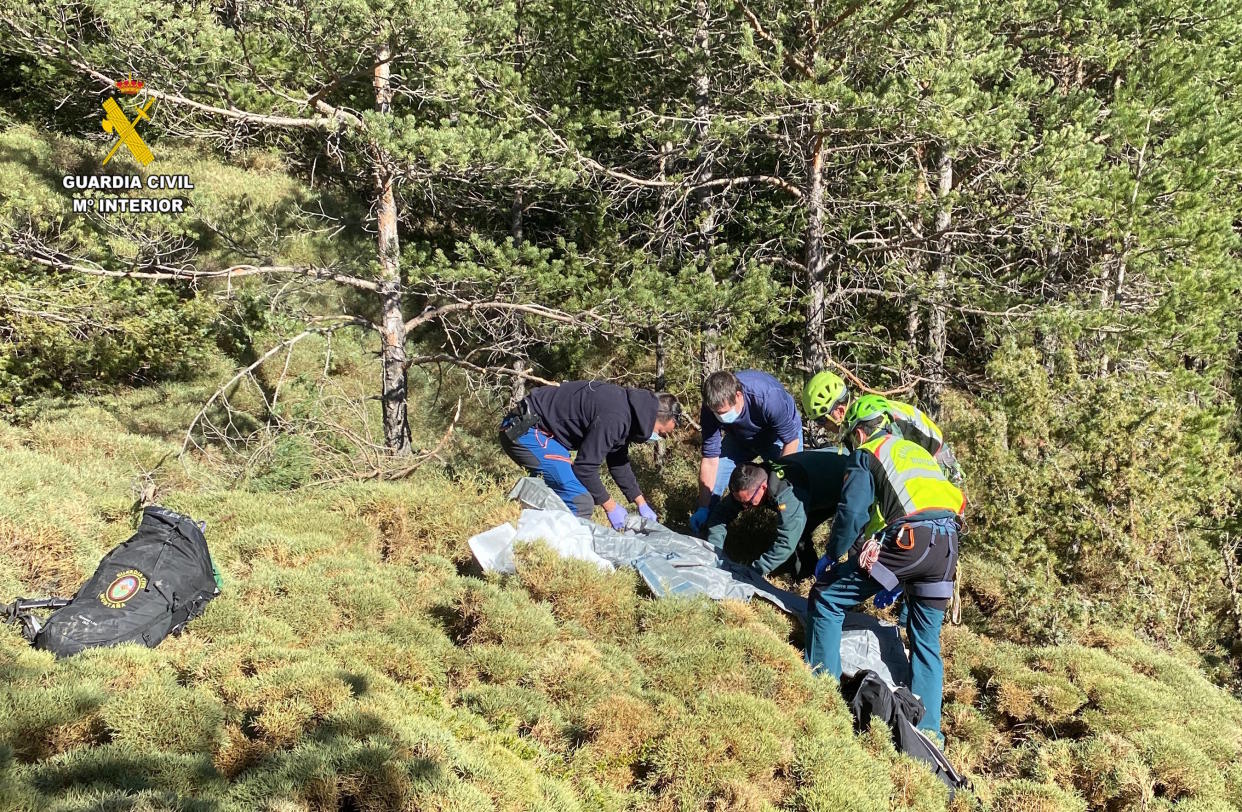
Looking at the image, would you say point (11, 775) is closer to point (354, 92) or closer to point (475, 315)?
point (475, 315)

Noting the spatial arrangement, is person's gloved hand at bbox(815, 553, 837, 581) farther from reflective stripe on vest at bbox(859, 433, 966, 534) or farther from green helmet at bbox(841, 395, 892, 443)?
green helmet at bbox(841, 395, 892, 443)

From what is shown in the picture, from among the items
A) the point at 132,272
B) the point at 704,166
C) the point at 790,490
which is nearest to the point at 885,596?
the point at 790,490

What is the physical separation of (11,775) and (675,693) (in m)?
2.73

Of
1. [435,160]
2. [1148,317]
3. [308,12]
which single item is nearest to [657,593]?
[435,160]

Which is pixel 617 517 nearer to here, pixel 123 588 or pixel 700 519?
pixel 700 519

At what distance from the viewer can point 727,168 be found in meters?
9.20

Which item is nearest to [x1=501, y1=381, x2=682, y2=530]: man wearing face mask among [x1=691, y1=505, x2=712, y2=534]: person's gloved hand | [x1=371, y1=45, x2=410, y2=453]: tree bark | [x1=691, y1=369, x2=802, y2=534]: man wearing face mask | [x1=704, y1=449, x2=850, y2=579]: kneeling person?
[x1=691, y1=369, x2=802, y2=534]: man wearing face mask

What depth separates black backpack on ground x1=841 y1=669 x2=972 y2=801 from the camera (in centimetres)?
390

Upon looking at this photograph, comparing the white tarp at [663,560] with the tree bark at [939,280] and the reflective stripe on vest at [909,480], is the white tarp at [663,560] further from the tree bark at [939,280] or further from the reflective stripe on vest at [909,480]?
the tree bark at [939,280]

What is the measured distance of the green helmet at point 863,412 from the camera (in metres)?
4.36

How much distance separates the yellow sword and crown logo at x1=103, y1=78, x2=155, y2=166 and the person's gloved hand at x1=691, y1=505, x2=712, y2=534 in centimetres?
584

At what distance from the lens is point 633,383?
10.3 metres

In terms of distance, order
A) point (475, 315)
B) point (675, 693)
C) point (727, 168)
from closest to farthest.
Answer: point (675, 693)
point (475, 315)
point (727, 168)

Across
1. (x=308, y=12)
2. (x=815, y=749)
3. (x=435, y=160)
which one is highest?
(x=308, y=12)
